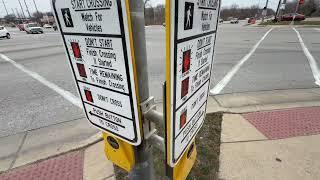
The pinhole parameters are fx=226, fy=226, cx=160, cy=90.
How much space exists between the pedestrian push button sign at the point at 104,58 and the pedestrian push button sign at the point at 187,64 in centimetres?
20

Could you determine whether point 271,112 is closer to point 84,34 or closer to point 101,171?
point 101,171

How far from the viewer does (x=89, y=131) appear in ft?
11.8

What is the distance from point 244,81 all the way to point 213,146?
3.30 meters

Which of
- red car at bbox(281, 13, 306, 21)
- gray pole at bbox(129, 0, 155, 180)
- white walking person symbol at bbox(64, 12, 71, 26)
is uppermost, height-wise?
white walking person symbol at bbox(64, 12, 71, 26)

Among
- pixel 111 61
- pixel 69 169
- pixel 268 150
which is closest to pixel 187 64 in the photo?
pixel 111 61

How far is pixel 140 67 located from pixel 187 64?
237mm

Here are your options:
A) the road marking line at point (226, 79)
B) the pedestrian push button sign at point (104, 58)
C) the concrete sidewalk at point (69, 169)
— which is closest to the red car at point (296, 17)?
the road marking line at point (226, 79)

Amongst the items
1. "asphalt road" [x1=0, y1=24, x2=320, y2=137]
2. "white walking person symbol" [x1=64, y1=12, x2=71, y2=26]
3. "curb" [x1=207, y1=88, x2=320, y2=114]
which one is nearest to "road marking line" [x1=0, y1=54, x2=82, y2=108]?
"asphalt road" [x1=0, y1=24, x2=320, y2=137]

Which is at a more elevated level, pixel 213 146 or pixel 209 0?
pixel 209 0

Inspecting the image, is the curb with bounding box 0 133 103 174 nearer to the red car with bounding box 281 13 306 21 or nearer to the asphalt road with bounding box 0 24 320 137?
the asphalt road with bounding box 0 24 320 137

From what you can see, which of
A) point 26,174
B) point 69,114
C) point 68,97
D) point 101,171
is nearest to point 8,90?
→ point 68,97

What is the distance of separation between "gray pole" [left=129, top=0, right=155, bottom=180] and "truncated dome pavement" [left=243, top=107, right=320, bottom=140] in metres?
2.53

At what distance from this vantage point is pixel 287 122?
3.66 metres

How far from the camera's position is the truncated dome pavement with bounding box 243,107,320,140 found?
3.38 metres
